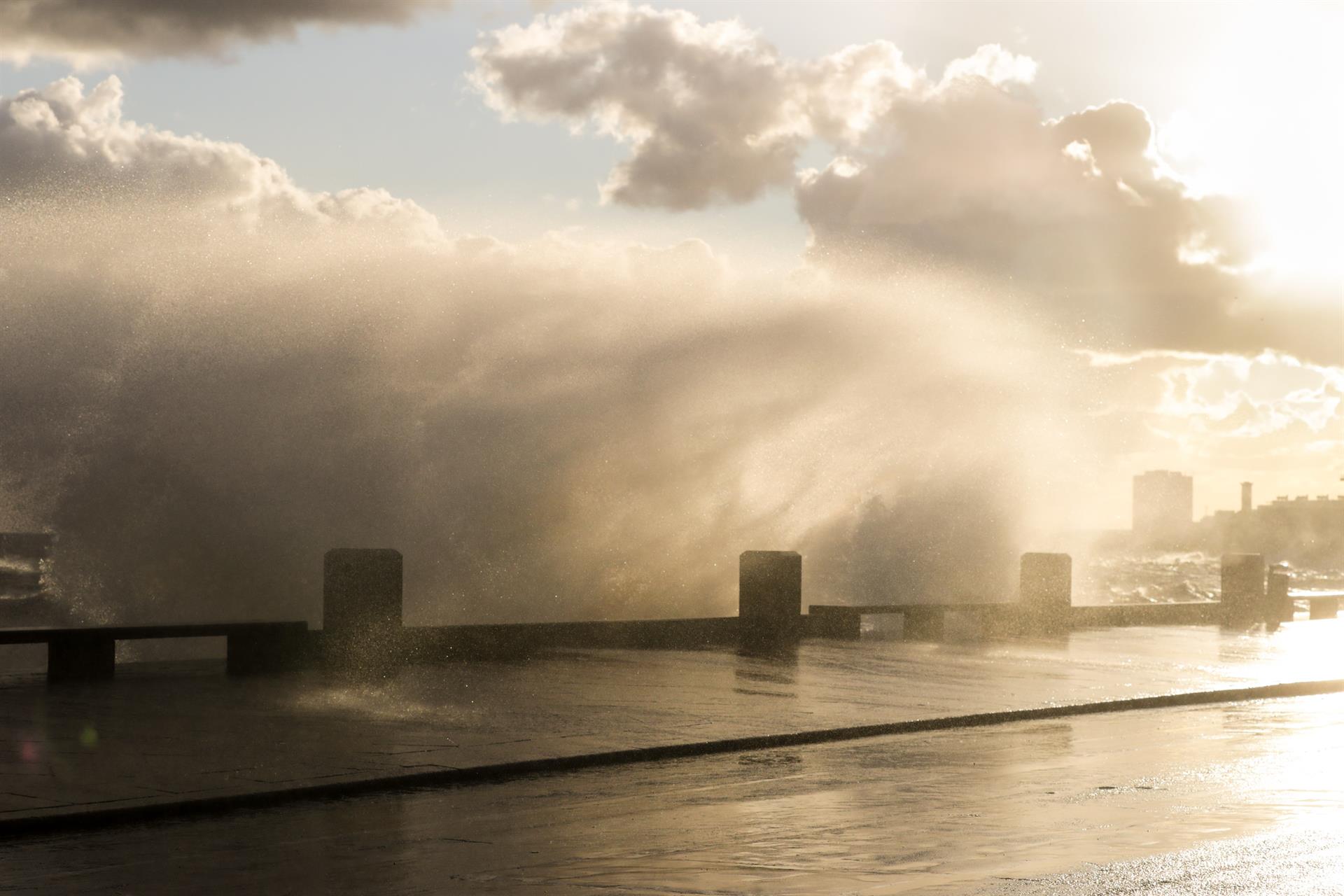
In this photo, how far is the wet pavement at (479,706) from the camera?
36.6 feet

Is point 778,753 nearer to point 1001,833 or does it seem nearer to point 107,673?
point 1001,833

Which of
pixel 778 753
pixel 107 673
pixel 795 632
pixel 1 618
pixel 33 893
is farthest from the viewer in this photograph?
pixel 1 618

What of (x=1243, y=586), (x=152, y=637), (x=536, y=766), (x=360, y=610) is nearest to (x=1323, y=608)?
(x=1243, y=586)

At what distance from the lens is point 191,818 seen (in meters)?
9.92

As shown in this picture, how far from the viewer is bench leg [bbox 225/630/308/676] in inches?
706

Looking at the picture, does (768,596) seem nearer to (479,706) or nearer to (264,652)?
(264,652)

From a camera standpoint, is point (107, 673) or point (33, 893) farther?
point (107, 673)

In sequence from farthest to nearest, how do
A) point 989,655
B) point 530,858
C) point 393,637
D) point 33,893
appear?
point 989,655 < point 393,637 < point 530,858 < point 33,893

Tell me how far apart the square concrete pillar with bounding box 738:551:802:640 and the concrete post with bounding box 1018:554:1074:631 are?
649 centimetres

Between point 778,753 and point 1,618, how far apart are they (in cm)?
20528

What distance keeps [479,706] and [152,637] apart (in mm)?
4542

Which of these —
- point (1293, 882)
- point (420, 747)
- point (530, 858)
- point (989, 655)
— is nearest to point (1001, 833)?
point (1293, 882)

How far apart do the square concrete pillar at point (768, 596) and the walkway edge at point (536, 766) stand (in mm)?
7455

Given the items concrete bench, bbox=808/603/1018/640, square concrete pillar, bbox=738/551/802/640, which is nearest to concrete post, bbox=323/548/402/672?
square concrete pillar, bbox=738/551/802/640
